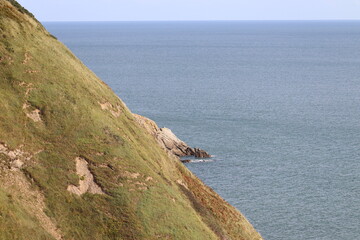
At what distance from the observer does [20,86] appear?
195 ft

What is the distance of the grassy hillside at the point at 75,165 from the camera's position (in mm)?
50312

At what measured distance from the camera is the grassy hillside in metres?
50.3

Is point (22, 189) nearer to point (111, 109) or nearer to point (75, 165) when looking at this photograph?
point (75, 165)

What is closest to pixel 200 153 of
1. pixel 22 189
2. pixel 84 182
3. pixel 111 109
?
pixel 111 109

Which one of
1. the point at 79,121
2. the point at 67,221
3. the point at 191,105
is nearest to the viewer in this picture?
the point at 67,221

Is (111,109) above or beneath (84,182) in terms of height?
above

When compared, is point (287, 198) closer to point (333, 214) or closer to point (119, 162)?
point (333, 214)

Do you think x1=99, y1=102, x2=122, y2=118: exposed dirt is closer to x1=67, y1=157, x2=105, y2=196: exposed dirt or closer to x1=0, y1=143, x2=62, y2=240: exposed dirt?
x1=67, y1=157, x2=105, y2=196: exposed dirt

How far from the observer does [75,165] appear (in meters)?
54.9

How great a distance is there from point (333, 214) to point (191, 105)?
10629 centimetres

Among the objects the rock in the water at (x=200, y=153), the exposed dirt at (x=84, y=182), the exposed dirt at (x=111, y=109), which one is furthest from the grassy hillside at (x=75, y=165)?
the rock in the water at (x=200, y=153)
